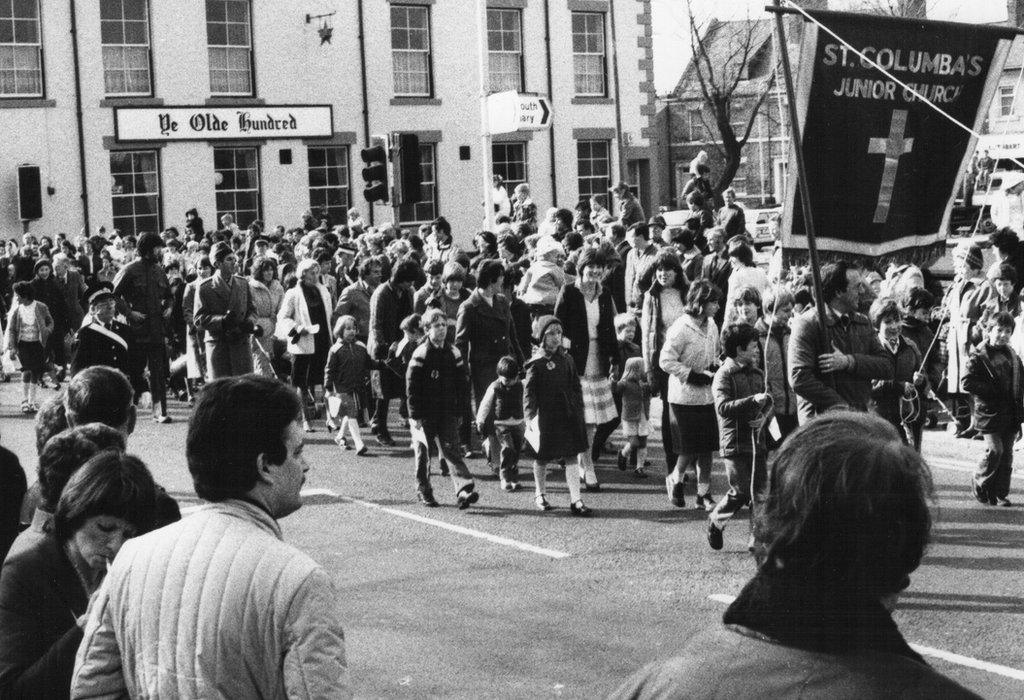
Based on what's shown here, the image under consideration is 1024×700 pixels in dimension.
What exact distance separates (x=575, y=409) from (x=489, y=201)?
12188 millimetres

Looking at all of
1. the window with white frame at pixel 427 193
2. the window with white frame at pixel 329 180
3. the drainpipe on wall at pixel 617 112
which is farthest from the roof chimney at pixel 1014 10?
the window with white frame at pixel 329 180

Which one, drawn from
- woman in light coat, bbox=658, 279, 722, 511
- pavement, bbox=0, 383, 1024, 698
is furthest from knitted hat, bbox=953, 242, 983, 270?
woman in light coat, bbox=658, 279, 722, 511

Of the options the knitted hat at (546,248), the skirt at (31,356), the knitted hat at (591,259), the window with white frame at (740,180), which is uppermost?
the window with white frame at (740,180)

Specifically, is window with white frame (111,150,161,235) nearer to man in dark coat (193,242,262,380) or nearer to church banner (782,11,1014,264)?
man in dark coat (193,242,262,380)

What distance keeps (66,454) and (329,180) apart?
30596 mm

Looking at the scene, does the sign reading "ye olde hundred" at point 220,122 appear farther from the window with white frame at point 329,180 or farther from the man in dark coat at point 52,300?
the man in dark coat at point 52,300

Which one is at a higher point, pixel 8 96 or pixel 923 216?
pixel 8 96

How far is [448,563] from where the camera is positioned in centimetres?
959

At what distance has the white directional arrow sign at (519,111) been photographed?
21906 millimetres

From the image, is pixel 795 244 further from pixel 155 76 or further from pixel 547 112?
pixel 155 76

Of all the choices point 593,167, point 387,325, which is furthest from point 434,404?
point 593,167

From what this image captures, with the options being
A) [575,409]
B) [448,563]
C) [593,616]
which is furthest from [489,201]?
[593,616]

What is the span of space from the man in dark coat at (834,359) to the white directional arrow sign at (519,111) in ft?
42.9

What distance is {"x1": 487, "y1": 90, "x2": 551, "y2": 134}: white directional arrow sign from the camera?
862 inches
